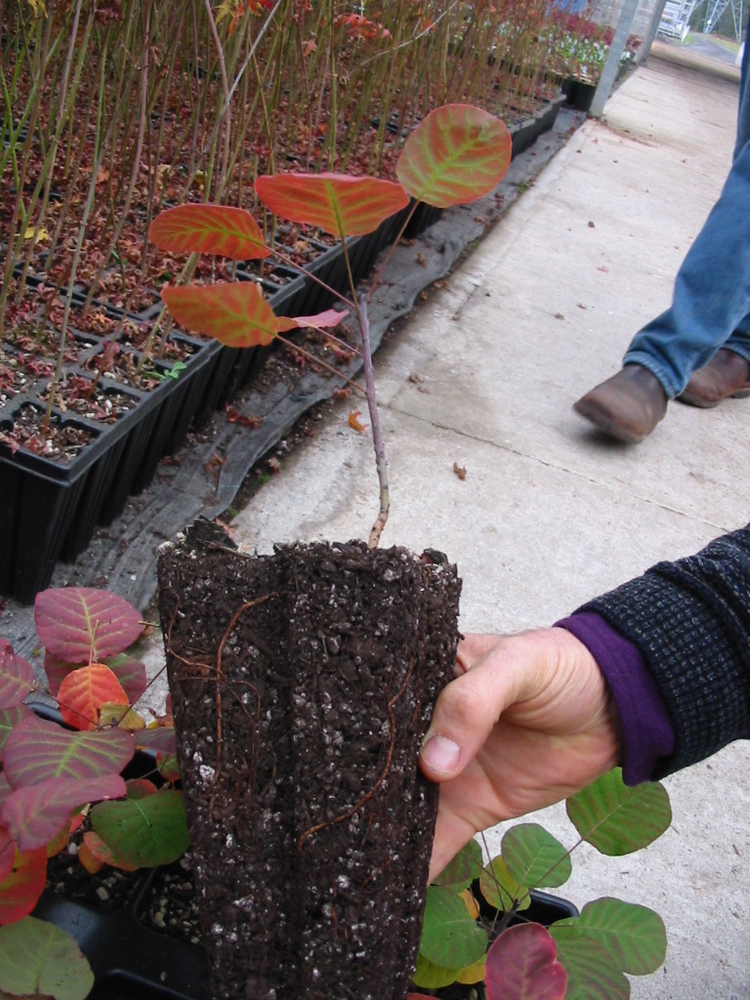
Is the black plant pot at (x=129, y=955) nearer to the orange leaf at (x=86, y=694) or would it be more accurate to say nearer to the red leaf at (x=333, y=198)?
the orange leaf at (x=86, y=694)

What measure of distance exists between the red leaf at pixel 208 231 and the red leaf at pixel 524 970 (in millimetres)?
486

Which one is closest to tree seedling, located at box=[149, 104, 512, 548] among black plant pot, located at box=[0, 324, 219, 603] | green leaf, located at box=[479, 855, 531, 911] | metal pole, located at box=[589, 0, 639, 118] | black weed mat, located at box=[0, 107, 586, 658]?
green leaf, located at box=[479, 855, 531, 911]

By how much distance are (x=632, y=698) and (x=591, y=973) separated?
0.73 feet

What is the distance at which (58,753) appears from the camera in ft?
2.00

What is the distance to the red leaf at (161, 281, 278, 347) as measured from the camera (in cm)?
62

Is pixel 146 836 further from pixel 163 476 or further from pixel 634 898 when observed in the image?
pixel 163 476

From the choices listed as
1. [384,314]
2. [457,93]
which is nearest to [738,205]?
[384,314]

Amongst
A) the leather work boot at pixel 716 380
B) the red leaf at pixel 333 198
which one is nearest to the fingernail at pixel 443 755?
the red leaf at pixel 333 198

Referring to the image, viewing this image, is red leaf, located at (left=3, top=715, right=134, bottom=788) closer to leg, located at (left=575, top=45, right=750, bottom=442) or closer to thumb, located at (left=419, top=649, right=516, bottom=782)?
thumb, located at (left=419, top=649, right=516, bottom=782)

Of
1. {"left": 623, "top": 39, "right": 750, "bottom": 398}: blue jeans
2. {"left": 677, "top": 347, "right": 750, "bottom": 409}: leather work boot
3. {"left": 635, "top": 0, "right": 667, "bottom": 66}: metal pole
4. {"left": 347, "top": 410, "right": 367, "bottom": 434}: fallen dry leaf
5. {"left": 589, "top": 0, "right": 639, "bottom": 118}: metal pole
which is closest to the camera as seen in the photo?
{"left": 347, "top": 410, "right": 367, "bottom": 434}: fallen dry leaf

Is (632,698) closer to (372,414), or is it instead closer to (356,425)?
(372,414)

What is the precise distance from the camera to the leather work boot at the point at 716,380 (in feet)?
9.36

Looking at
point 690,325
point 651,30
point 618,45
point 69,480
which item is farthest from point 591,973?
point 651,30

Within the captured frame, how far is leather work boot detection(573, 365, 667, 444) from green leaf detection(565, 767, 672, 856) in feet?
5.50
